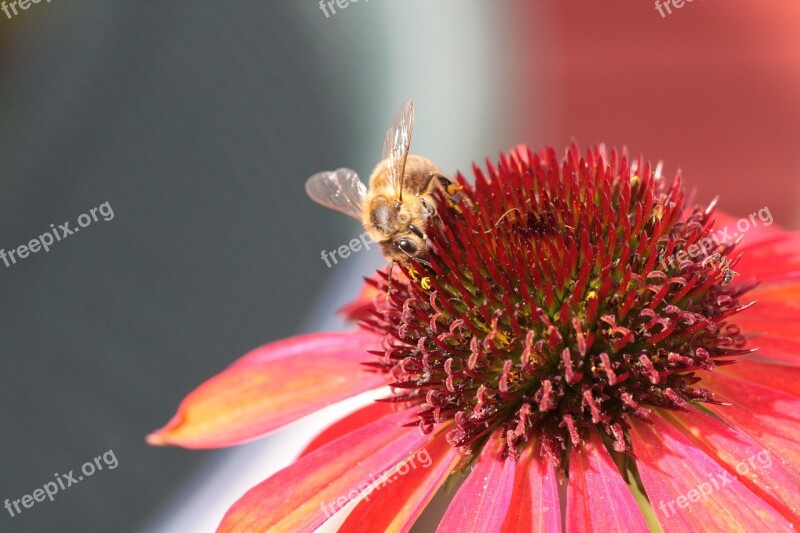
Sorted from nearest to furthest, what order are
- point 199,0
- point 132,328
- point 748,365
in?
point 748,365, point 132,328, point 199,0

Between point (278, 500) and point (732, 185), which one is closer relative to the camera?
point (278, 500)

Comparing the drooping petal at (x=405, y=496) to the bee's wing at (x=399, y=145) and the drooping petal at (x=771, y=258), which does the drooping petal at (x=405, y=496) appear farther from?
the drooping petal at (x=771, y=258)

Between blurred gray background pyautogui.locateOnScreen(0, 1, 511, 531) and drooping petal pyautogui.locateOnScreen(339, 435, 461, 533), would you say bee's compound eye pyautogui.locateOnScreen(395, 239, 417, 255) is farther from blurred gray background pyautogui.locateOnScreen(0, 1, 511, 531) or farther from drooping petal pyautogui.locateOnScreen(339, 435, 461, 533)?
blurred gray background pyautogui.locateOnScreen(0, 1, 511, 531)

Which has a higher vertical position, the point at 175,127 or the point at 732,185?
the point at 175,127

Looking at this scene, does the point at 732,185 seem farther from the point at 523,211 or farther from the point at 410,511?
the point at 410,511

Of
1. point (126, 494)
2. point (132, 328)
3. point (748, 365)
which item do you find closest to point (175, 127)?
point (132, 328)

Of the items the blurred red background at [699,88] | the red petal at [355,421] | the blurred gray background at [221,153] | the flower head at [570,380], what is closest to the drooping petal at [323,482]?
the flower head at [570,380]

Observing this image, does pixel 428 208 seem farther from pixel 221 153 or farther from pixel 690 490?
pixel 221 153
